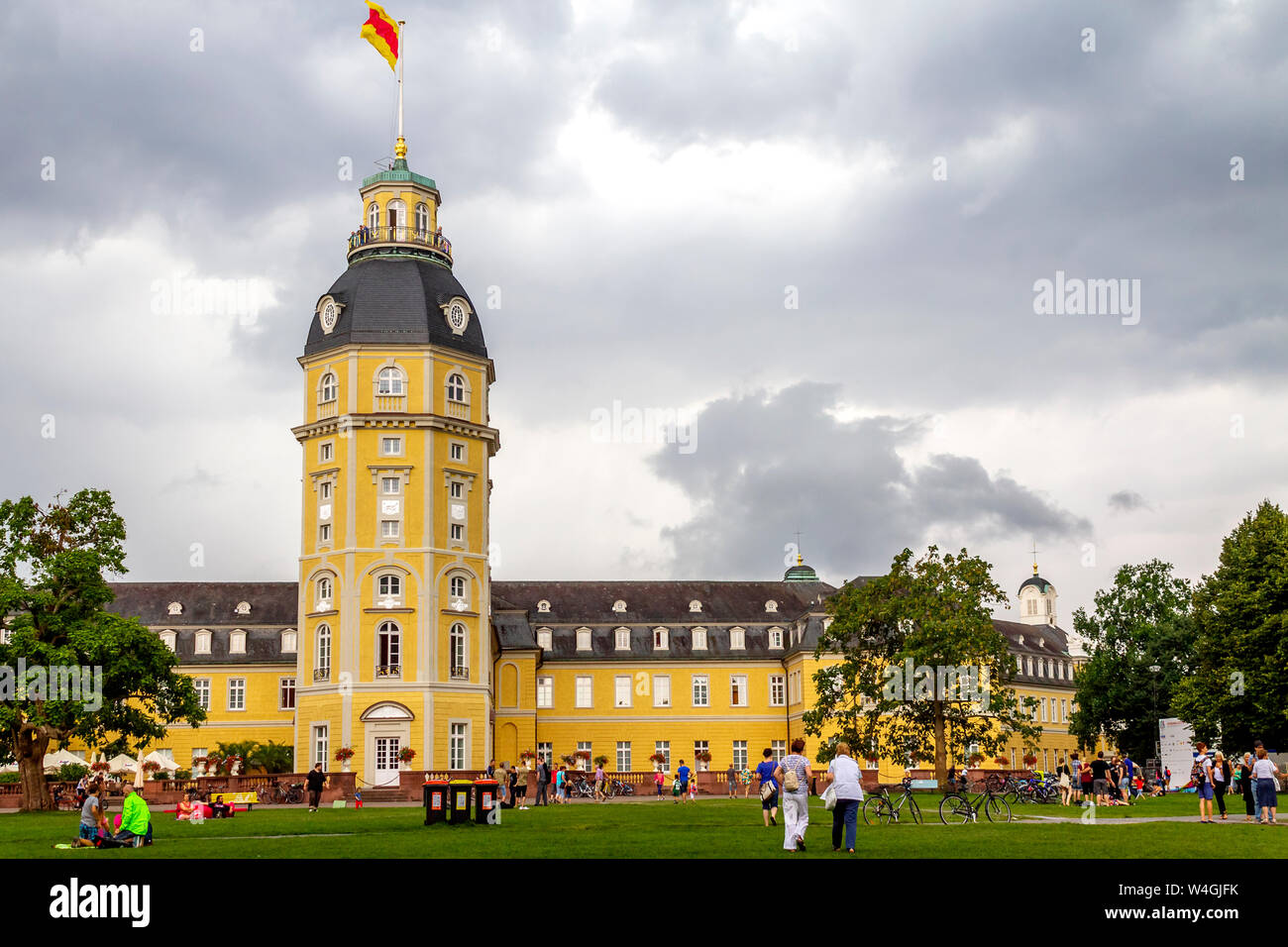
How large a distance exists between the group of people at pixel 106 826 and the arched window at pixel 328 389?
1888 inches

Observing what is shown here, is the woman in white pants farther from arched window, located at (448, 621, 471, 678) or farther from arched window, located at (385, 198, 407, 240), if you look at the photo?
arched window, located at (385, 198, 407, 240)

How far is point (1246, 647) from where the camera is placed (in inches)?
2283

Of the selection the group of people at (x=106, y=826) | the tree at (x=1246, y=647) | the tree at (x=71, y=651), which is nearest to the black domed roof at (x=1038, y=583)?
the tree at (x=1246, y=647)

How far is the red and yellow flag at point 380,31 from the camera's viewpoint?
70.9 meters

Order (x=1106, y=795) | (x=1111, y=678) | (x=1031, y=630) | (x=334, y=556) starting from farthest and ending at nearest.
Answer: (x=1031, y=630), (x=1111, y=678), (x=334, y=556), (x=1106, y=795)

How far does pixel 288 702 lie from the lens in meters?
87.5

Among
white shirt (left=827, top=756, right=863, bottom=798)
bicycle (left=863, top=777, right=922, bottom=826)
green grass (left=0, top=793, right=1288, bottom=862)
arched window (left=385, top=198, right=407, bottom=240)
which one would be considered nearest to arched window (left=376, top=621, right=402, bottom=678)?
arched window (left=385, top=198, right=407, bottom=240)

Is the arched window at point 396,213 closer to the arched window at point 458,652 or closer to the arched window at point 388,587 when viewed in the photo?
the arched window at point 388,587

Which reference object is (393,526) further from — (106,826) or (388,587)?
(106,826)

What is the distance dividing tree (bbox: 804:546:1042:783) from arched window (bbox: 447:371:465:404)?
26.8 m

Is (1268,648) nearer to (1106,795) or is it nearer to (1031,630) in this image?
(1106,795)
